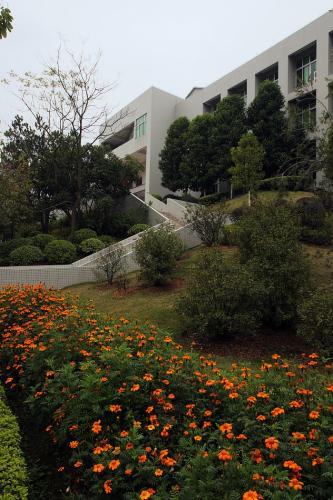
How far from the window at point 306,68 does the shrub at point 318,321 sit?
18.9 meters

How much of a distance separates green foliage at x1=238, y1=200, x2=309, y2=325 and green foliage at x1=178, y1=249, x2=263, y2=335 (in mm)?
284

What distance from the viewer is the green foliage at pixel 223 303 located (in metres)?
6.80

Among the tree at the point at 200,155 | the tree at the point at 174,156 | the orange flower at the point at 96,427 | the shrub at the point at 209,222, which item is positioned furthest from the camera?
the tree at the point at 174,156

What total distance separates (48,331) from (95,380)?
5.81 feet

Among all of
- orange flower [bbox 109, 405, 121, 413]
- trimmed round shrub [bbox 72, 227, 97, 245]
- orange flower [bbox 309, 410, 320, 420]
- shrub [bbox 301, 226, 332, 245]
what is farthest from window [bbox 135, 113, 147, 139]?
orange flower [bbox 309, 410, 320, 420]

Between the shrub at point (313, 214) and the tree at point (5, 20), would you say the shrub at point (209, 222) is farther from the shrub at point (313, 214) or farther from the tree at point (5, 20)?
the tree at point (5, 20)

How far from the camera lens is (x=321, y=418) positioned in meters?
2.91

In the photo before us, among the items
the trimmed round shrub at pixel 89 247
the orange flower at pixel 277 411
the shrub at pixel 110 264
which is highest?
the trimmed round shrub at pixel 89 247

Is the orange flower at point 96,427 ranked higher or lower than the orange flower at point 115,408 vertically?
lower

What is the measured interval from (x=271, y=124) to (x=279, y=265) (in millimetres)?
16752

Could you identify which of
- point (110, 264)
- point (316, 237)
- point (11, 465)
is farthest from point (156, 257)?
point (11, 465)

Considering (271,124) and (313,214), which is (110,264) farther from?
(271,124)

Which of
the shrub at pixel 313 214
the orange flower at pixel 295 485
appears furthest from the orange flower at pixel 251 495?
the shrub at pixel 313 214

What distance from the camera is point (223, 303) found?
22.9 ft
